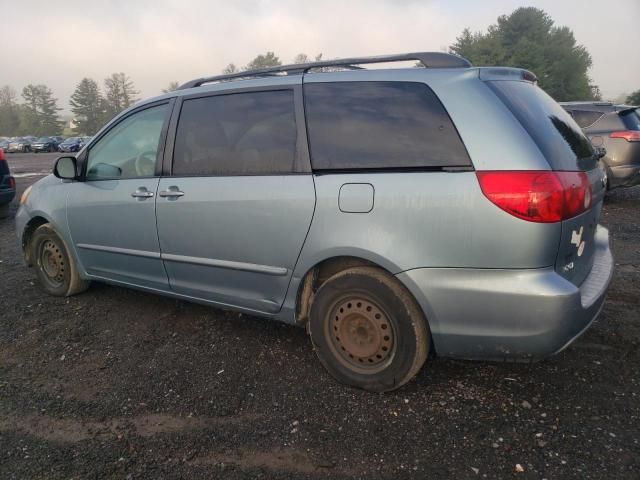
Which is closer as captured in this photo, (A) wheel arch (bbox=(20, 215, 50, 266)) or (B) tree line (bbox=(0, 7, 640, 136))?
(A) wheel arch (bbox=(20, 215, 50, 266))

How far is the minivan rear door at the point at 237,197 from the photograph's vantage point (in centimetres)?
278

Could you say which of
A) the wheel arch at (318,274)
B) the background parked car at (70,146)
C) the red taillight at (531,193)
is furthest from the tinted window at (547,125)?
the background parked car at (70,146)

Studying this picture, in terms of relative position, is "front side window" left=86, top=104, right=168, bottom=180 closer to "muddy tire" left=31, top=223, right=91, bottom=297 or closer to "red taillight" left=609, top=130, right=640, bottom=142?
"muddy tire" left=31, top=223, right=91, bottom=297

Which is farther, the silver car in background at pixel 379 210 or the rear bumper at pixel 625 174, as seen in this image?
the rear bumper at pixel 625 174

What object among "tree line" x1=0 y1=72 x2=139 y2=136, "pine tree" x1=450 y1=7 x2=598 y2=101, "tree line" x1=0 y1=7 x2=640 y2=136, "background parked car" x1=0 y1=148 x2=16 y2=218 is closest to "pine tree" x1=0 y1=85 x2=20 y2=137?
"tree line" x1=0 y1=72 x2=139 y2=136

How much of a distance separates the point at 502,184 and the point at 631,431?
1.35 meters

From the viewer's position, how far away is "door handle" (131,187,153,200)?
3350 millimetres

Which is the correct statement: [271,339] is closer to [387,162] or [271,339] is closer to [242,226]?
[242,226]

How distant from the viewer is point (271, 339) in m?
3.39

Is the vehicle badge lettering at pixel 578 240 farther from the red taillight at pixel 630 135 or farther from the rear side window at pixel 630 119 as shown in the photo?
the rear side window at pixel 630 119

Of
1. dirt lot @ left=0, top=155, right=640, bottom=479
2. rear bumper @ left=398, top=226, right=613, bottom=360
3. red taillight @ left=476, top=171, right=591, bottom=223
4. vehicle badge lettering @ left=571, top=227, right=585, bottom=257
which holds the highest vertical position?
red taillight @ left=476, top=171, right=591, bottom=223

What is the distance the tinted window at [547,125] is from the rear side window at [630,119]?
642 centimetres

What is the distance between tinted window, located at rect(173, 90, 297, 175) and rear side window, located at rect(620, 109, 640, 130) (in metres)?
7.45

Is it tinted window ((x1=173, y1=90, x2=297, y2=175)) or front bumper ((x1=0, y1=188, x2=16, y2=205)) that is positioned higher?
tinted window ((x1=173, y1=90, x2=297, y2=175))
